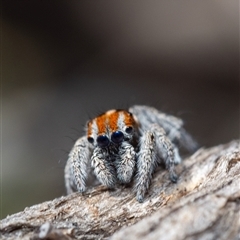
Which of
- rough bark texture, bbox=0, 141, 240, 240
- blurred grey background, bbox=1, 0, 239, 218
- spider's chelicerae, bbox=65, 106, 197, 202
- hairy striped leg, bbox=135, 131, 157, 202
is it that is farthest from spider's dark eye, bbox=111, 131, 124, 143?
blurred grey background, bbox=1, 0, 239, 218

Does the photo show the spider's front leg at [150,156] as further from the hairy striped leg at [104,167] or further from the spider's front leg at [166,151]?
the hairy striped leg at [104,167]

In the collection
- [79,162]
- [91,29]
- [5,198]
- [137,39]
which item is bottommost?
Result: [79,162]

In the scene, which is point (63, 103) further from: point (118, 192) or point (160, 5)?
point (118, 192)

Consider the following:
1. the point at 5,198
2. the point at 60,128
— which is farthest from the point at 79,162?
the point at 60,128

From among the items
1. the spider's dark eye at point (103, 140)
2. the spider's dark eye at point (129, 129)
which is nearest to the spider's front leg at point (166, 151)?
the spider's dark eye at point (129, 129)

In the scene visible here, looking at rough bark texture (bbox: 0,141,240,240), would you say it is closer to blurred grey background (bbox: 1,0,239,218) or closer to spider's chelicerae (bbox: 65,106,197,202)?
spider's chelicerae (bbox: 65,106,197,202)
